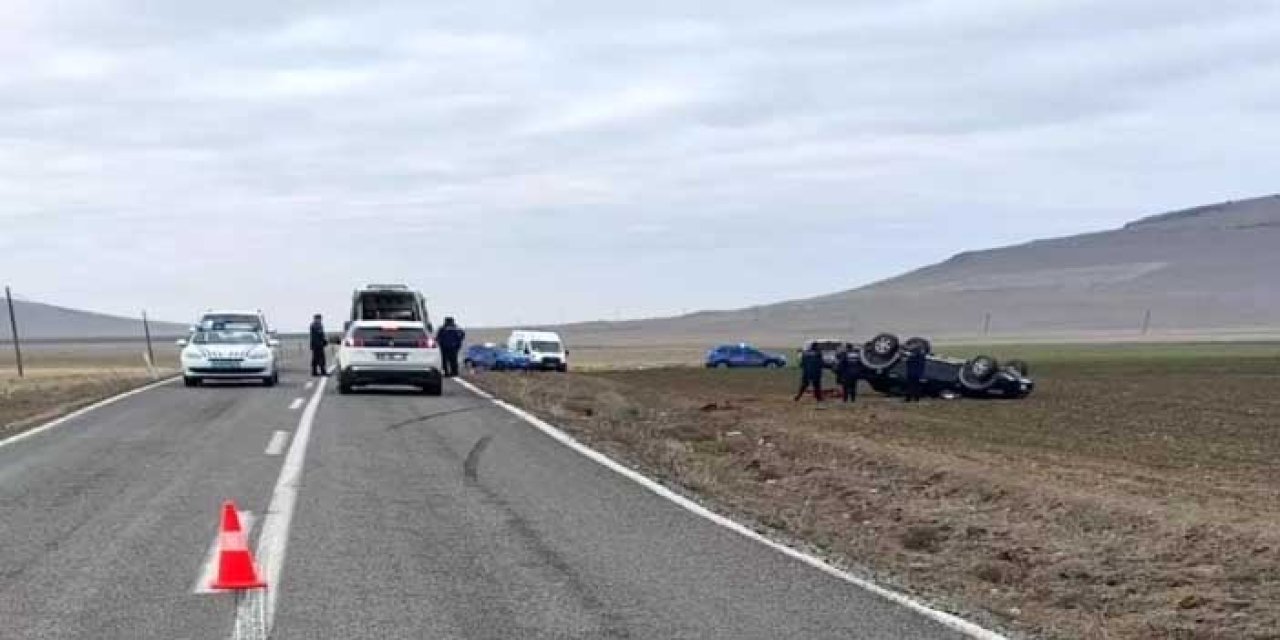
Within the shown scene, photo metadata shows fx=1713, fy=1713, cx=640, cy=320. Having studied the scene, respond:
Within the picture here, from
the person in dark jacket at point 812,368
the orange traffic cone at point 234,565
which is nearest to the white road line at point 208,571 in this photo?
the orange traffic cone at point 234,565

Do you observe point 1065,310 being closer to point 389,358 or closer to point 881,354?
point 881,354

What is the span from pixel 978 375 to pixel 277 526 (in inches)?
975

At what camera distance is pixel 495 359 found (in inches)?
2618

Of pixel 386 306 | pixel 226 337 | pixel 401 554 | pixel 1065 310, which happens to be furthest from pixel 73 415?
pixel 1065 310

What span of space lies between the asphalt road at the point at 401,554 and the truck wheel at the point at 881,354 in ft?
55.8

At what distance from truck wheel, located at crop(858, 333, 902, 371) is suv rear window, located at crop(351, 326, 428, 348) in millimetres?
9465

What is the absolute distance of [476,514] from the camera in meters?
13.6

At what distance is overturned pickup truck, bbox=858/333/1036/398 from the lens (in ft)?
117

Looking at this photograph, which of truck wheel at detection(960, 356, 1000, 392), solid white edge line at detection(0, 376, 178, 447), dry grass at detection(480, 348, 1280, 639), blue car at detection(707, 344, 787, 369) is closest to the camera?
dry grass at detection(480, 348, 1280, 639)

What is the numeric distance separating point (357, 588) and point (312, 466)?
25.3 ft

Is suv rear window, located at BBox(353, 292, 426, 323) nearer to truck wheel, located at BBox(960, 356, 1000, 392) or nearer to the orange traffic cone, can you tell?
truck wheel, located at BBox(960, 356, 1000, 392)

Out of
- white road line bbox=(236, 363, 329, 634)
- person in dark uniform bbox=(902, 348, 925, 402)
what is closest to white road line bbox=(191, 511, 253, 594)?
white road line bbox=(236, 363, 329, 634)

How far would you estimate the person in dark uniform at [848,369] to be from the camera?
112 feet

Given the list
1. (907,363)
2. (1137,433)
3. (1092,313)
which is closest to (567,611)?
(1137,433)
